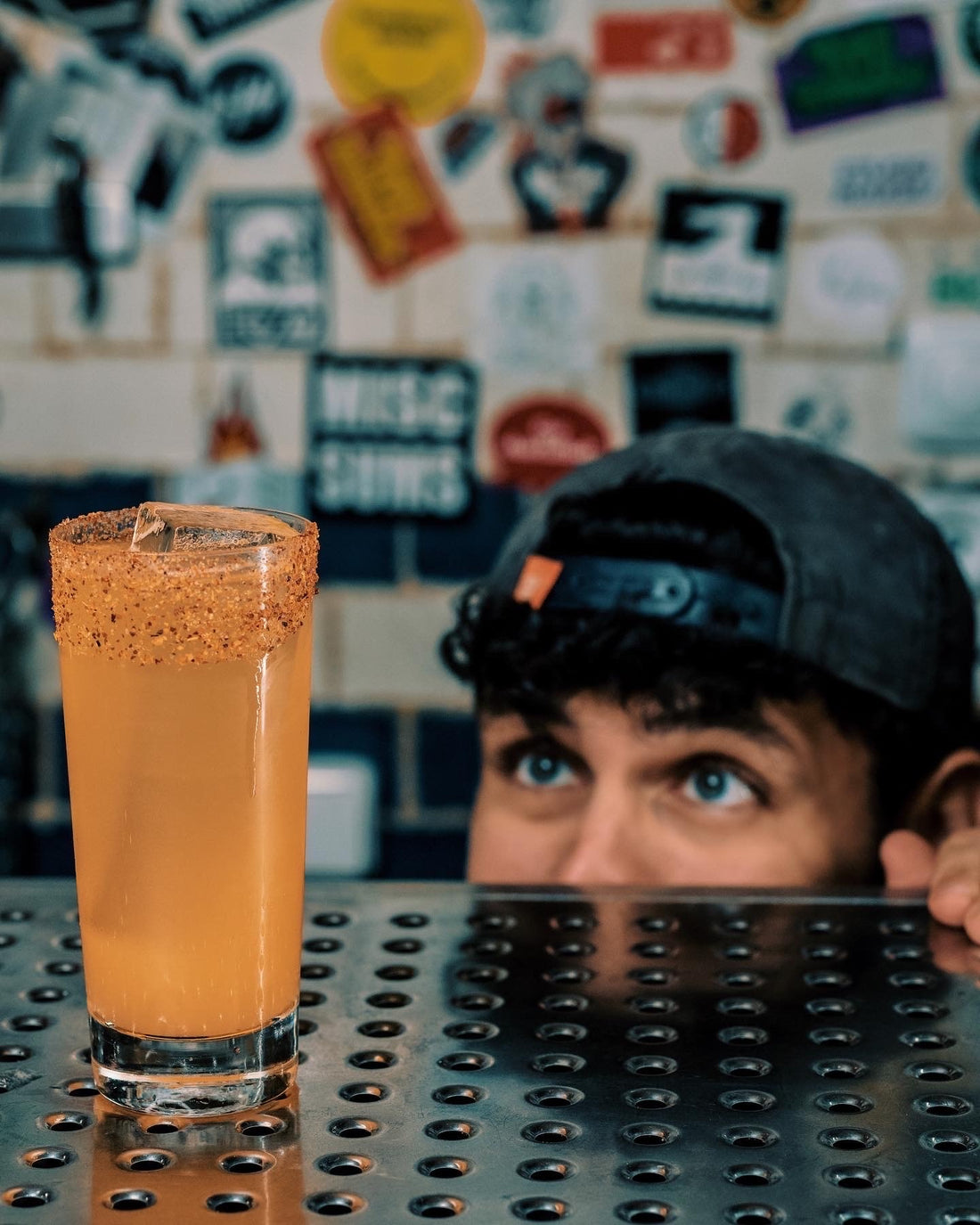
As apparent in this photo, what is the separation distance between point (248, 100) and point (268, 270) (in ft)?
0.74

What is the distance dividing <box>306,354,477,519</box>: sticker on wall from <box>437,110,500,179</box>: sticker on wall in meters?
0.26

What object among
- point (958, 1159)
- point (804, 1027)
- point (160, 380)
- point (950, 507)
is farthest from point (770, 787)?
point (160, 380)

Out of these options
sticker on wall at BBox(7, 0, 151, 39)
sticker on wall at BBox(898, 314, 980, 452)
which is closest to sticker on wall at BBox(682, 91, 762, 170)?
sticker on wall at BBox(898, 314, 980, 452)

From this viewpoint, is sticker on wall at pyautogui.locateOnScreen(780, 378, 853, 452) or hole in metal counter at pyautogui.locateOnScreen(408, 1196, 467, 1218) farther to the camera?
sticker on wall at pyautogui.locateOnScreen(780, 378, 853, 452)

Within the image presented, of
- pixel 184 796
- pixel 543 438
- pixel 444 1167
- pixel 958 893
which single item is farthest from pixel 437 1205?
pixel 543 438

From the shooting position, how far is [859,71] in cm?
212

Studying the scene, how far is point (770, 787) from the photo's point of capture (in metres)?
1.20

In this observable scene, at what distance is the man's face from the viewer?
3.85ft

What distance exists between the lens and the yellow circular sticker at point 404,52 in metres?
2.16

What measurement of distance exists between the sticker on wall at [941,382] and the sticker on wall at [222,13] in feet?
3.10

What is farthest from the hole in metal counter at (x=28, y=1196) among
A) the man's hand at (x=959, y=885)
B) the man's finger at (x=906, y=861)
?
the man's finger at (x=906, y=861)

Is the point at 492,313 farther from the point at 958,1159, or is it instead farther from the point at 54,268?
the point at 958,1159

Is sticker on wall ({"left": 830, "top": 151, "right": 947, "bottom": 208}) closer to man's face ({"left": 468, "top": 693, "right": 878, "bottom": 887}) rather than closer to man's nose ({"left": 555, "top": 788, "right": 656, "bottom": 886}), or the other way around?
man's face ({"left": 468, "top": 693, "right": 878, "bottom": 887})

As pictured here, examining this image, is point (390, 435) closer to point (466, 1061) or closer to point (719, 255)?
point (719, 255)
